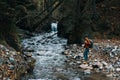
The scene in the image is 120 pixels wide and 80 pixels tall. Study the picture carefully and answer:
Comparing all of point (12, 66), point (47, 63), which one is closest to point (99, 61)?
point (47, 63)

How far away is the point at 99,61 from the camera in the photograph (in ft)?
80.1

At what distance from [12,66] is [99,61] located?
30.9 feet

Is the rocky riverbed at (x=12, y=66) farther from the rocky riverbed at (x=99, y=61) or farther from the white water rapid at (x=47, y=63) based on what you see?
the rocky riverbed at (x=99, y=61)

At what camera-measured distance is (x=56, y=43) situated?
3672 centimetres

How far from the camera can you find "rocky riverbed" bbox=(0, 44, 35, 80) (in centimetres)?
1585

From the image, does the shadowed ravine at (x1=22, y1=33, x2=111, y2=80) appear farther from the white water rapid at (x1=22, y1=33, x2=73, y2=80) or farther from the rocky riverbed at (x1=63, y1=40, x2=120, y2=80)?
the rocky riverbed at (x1=63, y1=40, x2=120, y2=80)

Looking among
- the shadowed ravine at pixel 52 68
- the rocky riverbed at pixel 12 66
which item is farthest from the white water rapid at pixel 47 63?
the rocky riverbed at pixel 12 66

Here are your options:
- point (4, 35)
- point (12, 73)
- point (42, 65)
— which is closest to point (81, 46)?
point (42, 65)

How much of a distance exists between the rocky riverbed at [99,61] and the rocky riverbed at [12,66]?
3.96 m

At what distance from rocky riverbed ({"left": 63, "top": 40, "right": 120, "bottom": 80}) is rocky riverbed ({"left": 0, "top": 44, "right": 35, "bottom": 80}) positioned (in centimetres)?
396

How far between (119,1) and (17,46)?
19234 millimetres

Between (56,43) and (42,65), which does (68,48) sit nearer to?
(56,43)

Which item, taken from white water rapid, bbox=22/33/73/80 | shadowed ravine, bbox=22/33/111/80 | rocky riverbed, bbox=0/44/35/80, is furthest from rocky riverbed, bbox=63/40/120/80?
rocky riverbed, bbox=0/44/35/80

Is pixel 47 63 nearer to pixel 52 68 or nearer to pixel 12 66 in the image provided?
pixel 52 68
